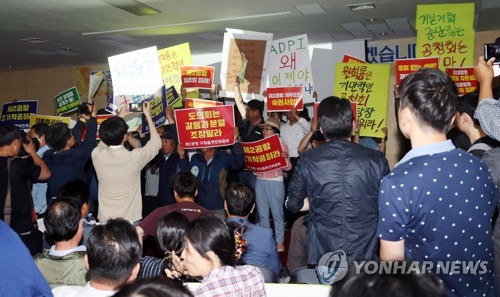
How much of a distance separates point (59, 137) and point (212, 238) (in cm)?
325

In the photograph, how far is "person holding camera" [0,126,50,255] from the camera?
13.8 feet

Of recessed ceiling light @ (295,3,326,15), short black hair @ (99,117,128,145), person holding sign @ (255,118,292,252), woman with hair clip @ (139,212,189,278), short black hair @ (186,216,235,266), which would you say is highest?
recessed ceiling light @ (295,3,326,15)

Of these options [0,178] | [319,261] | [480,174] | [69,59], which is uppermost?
[69,59]

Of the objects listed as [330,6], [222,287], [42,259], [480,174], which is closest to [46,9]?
[330,6]

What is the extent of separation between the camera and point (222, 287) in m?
2.20

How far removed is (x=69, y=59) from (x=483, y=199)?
39.2ft

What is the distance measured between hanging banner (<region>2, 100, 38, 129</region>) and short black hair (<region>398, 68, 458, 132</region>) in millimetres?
8146

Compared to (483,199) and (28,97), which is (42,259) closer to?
(483,199)

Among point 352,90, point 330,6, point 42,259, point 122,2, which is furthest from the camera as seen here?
point 330,6

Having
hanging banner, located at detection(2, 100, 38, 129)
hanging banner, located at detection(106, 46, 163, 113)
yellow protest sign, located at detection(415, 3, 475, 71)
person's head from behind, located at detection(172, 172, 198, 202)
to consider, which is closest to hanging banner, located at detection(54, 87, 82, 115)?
hanging banner, located at detection(2, 100, 38, 129)

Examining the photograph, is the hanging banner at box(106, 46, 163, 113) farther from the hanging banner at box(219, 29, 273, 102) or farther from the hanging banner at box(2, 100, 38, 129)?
the hanging banner at box(2, 100, 38, 129)

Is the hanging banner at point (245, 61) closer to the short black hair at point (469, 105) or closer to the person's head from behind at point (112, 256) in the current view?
the short black hair at point (469, 105)

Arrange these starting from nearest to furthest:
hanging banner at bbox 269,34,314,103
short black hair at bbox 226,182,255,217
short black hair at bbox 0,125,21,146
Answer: short black hair at bbox 226,182,255,217 < short black hair at bbox 0,125,21,146 < hanging banner at bbox 269,34,314,103

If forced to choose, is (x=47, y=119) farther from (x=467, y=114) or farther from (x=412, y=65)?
(x=467, y=114)
